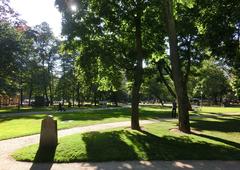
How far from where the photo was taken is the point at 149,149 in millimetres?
13906

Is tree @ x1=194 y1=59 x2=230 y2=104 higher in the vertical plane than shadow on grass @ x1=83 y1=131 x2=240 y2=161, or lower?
higher

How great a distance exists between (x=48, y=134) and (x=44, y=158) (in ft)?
5.27

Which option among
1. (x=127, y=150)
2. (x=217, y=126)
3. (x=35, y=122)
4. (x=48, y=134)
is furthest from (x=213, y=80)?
(x=48, y=134)

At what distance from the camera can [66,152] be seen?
13078 millimetres

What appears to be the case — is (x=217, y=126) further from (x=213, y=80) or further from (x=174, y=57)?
(x=213, y=80)

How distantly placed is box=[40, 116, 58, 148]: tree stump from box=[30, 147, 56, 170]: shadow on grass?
9.7 inches

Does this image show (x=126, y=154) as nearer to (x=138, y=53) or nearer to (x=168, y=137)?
(x=168, y=137)

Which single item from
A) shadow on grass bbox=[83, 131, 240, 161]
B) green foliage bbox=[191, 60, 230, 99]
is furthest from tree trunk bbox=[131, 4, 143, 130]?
green foliage bbox=[191, 60, 230, 99]

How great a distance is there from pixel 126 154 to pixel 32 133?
8268 mm

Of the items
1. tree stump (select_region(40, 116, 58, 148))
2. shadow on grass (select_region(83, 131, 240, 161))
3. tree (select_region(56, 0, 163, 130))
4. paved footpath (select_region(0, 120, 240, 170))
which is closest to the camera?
paved footpath (select_region(0, 120, 240, 170))

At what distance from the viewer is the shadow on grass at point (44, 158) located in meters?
11.4

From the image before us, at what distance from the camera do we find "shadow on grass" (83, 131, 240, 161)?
42.2ft

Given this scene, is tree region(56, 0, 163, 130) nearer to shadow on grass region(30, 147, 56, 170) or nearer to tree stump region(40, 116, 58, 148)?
tree stump region(40, 116, 58, 148)

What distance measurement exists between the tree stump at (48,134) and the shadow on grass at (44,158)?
0.81 ft
